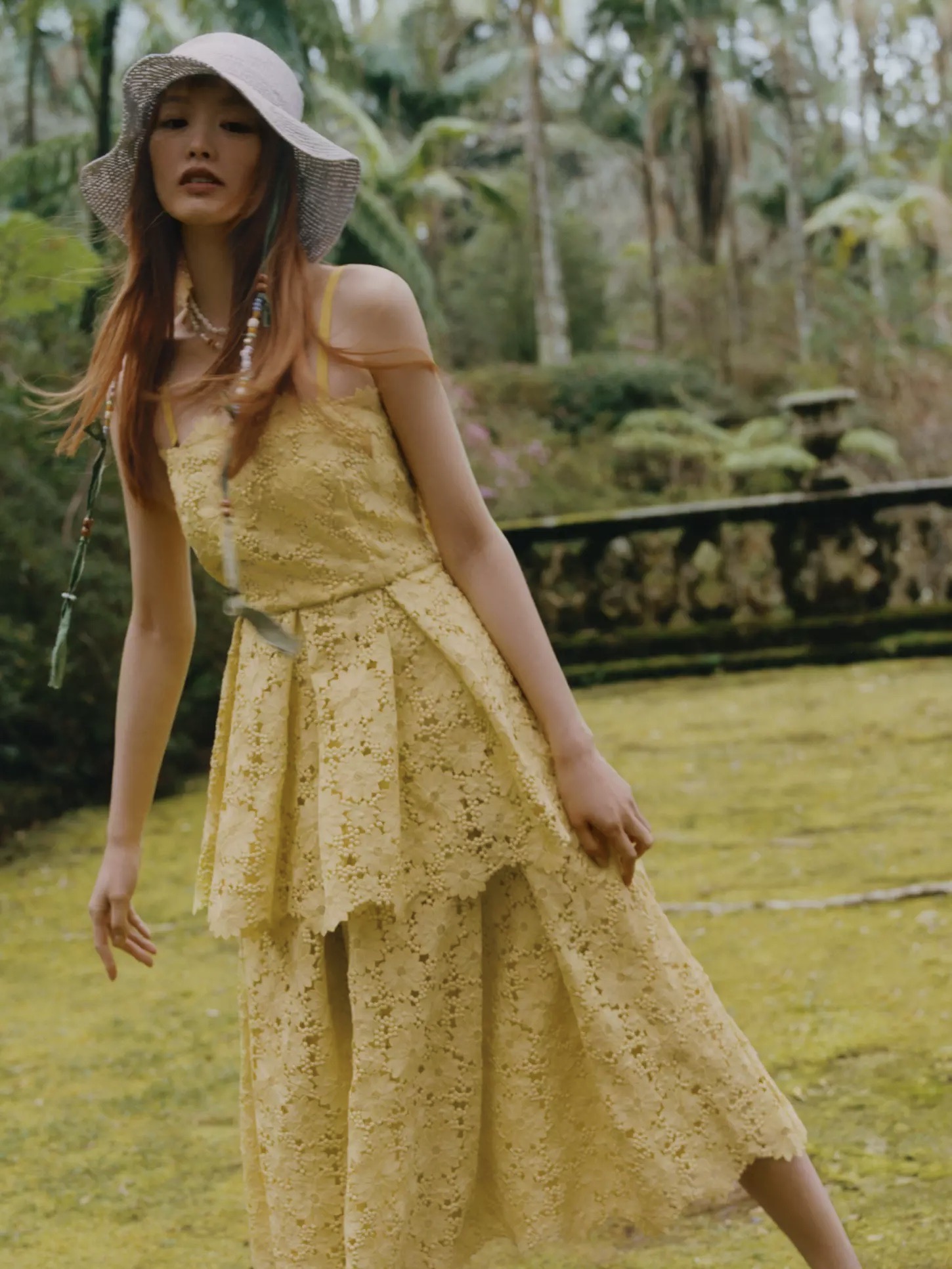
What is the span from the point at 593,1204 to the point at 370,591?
765 millimetres

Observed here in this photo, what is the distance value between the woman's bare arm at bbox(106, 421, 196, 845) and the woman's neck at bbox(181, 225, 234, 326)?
269 mm

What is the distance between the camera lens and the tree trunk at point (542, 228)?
66.2 ft

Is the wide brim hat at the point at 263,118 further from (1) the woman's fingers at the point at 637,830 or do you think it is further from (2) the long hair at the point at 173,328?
(1) the woman's fingers at the point at 637,830

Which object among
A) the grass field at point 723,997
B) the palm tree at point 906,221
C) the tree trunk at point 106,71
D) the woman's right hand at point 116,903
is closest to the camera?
the woman's right hand at point 116,903

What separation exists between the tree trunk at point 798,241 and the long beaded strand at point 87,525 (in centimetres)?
1768

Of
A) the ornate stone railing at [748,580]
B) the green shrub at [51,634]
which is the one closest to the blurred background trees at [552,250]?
the green shrub at [51,634]

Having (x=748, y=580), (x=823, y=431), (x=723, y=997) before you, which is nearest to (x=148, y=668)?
(x=723, y=997)

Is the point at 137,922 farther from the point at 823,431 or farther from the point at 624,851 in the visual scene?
the point at 823,431

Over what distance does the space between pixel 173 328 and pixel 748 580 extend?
7.24 m

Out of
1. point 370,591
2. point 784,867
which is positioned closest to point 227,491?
point 370,591

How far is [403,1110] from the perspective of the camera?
69.7 inches

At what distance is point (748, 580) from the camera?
8867mm

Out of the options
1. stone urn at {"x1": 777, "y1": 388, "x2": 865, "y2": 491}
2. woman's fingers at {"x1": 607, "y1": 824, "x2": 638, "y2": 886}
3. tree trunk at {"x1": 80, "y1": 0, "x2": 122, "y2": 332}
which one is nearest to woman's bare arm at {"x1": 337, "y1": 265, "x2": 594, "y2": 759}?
woman's fingers at {"x1": 607, "y1": 824, "x2": 638, "y2": 886}

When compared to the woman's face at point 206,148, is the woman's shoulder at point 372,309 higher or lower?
lower
